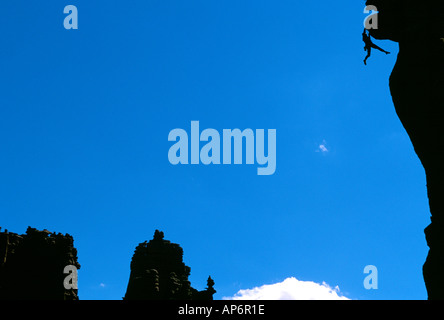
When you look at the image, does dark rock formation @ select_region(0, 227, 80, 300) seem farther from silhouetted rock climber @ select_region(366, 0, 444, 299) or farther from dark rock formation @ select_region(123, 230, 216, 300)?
silhouetted rock climber @ select_region(366, 0, 444, 299)

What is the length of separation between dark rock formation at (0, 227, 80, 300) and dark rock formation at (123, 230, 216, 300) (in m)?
9.53

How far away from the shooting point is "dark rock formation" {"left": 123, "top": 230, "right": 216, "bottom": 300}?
181ft

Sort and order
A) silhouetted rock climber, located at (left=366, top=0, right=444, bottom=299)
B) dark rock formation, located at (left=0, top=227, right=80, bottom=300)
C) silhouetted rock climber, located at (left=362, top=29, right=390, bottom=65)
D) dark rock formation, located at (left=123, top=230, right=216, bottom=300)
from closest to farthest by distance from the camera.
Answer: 1. silhouetted rock climber, located at (left=366, top=0, right=444, bottom=299)
2. silhouetted rock climber, located at (left=362, top=29, right=390, bottom=65)
3. dark rock formation, located at (left=0, top=227, right=80, bottom=300)
4. dark rock formation, located at (left=123, top=230, right=216, bottom=300)

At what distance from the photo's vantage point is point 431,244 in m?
19.5

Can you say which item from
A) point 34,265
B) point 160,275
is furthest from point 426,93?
point 160,275

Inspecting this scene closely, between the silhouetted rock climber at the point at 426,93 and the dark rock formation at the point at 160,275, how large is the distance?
4126cm

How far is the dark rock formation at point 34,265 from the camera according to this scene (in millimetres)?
46094

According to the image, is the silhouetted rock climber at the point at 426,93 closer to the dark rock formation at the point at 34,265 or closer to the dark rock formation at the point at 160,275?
the dark rock formation at the point at 160,275

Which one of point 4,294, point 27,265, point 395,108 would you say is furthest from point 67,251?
point 395,108

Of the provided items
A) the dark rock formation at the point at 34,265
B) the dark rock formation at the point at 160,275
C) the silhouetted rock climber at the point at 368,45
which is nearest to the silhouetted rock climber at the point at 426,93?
the silhouetted rock climber at the point at 368,45

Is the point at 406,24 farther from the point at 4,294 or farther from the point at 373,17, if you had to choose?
the point at 4,294

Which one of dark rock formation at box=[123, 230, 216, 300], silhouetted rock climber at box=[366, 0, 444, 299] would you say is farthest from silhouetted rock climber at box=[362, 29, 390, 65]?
dark rock formation at box=[123, 230, 216, 300]
